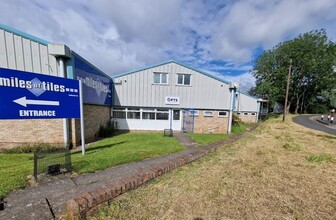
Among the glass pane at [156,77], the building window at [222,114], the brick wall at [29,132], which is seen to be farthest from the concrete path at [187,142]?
the brick wall at [29,132]

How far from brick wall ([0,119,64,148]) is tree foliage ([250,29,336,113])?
37.2 meters

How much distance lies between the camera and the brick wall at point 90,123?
8.25m

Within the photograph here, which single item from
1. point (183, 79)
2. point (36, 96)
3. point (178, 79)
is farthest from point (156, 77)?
point (36, 96)

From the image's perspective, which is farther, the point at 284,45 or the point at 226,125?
the point at 284,45

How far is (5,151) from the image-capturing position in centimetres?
716

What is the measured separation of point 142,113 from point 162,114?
186cm

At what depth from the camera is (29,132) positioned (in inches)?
296

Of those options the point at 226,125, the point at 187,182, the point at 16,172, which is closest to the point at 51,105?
the point at 16,172

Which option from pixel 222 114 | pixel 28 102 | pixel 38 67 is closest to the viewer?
pixel 28 102

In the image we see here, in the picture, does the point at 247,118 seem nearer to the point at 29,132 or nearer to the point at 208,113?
the point at 208,113

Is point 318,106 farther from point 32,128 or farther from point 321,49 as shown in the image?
point 32,128

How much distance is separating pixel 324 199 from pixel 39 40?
36.6 ft

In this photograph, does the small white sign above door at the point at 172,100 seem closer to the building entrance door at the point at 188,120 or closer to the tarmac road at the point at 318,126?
the building entrance door at the point at 188,120

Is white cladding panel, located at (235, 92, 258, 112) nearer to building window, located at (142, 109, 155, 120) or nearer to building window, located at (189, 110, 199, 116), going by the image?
building window, located at (189, 110, 199, 116)
